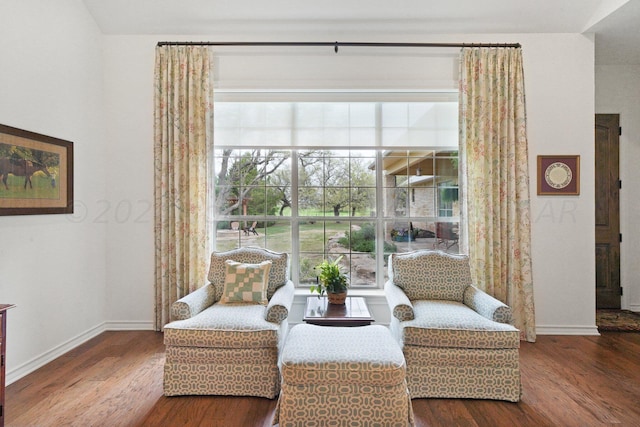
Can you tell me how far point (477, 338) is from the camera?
88.8 inches

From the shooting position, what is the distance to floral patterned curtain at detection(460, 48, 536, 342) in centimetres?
333

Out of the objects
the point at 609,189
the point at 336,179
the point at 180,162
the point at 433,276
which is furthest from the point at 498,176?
the point at 180,162

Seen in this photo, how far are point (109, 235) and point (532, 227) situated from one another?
438cm

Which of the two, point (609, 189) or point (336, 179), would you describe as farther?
point (609, 189)

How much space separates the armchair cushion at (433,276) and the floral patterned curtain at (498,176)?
470 millimetres

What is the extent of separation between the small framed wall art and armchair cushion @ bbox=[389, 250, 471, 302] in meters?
1.24

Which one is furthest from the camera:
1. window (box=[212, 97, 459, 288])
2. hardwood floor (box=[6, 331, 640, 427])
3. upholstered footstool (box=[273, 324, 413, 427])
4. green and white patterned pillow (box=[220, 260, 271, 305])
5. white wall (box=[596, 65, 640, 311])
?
white wall (box=[596, 65, 640, 311])

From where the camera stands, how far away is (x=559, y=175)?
3.44 metres

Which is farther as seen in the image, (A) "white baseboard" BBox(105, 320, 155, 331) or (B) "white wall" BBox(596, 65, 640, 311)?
(B) "white wall" BBox(596, 65, 640, 311)

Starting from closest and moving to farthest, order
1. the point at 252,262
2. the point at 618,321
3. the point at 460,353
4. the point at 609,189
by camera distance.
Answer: the point at 460,353
the point at 252,262
the point at 618,321
the point at 609,189

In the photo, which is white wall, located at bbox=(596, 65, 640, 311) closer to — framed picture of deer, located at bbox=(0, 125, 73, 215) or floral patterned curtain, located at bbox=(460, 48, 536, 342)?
floral patterned curtain, located at bbox=(460, 48, 536, 342)

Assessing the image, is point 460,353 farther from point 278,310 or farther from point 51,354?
point 51,354

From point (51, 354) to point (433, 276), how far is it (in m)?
3.33

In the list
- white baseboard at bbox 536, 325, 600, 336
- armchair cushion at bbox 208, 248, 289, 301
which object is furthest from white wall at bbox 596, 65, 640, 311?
armchair cushion at bbox 208, 248, 289, 301
